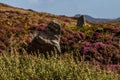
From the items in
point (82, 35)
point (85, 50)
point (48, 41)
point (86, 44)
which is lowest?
point (85, 50)

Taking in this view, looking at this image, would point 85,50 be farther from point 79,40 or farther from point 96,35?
point 96,35

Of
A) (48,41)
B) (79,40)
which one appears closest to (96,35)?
(79,40)

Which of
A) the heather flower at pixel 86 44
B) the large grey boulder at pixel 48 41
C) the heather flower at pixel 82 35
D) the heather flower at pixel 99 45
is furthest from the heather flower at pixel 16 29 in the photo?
the heather flower at pixel 99 45

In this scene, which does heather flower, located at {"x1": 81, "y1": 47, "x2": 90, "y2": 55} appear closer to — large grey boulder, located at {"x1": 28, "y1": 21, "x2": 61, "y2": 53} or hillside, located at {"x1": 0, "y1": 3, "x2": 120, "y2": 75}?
hillside, located at {"x1": 0, "y1": 3, "x2": 120, "y2": 75}

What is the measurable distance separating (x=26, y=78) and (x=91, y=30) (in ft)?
82.4

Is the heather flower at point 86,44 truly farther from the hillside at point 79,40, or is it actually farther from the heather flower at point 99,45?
the heather flower at point 99,45

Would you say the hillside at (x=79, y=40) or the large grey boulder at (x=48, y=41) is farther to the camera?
the hillside at (x=79, y=40)

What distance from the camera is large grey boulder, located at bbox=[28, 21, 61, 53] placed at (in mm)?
28000

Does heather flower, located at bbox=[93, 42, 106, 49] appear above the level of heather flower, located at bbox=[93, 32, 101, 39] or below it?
below

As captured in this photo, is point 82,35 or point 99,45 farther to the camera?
point 82,35

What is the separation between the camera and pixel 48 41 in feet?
93.3

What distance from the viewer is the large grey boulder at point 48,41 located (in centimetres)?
2800

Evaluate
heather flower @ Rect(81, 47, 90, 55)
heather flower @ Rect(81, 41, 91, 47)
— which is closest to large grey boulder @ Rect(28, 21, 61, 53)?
heather flower @ Rect(81, 47, 90, 55)

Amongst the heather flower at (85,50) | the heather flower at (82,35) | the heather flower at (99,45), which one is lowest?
the heather flower at (85,50)
